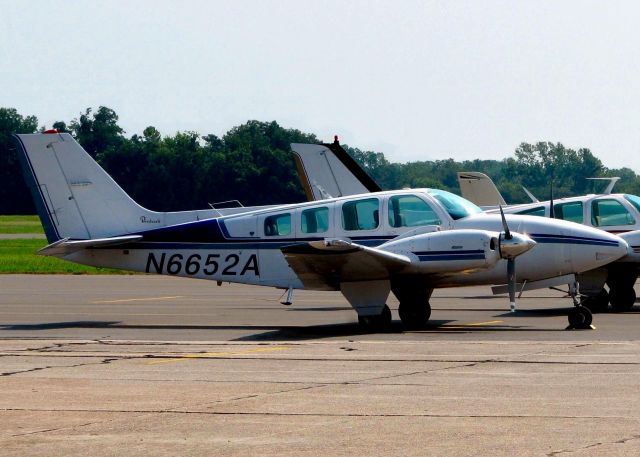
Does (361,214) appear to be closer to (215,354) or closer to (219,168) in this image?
(215,354)

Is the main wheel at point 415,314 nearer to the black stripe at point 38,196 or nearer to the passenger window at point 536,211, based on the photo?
the passenger window at point 536,211

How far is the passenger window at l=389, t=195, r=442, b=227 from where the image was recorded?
1961 cm

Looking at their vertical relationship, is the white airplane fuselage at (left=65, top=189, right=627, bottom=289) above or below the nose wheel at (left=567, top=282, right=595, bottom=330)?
above

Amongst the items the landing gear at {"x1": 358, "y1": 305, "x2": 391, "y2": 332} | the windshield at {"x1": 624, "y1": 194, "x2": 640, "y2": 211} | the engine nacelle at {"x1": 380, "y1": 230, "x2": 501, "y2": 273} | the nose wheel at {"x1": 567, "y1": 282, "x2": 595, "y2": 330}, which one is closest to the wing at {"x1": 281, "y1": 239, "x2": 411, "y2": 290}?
the engine nacelle at {"x1": 380, "y1": 230, "x2": 501, "y2": 273}

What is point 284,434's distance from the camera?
9461 mm

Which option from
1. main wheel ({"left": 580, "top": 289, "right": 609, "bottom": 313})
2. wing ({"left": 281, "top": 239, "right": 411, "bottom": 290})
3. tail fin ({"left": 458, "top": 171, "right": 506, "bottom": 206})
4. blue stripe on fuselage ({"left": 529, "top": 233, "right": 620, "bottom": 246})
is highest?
tail fin ({"left": 458, "top": 171, "right": 506, "bottom": 206})

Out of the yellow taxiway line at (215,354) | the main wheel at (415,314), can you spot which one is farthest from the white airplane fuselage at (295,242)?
the yellow taxiway line at (215,354)

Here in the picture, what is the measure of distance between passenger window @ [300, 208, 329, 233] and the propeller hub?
10.4 ft

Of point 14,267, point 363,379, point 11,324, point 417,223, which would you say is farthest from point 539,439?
point 14,267

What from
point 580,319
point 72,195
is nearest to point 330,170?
point 72,195

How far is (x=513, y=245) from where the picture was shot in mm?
18453

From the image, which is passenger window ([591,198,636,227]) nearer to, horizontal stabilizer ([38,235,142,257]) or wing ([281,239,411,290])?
wing ([281,239,411,290])

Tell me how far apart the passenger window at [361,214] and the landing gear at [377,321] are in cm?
155

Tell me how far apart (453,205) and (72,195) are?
276 inches
